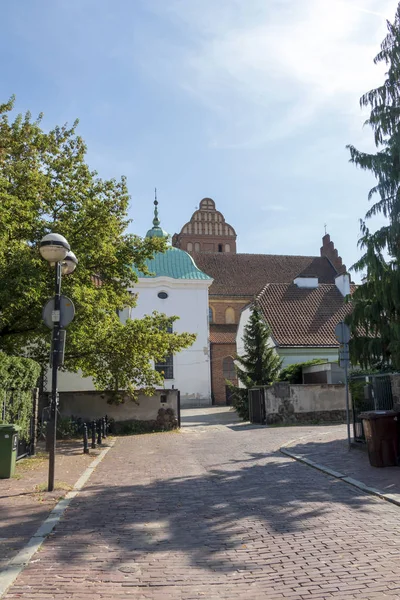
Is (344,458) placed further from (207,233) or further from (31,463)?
(207,233)

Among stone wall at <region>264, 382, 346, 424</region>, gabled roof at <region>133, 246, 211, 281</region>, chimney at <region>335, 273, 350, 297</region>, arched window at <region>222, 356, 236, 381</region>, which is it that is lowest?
stone wall at <region>264, 382, 346, 424</region>

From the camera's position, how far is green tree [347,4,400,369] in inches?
532

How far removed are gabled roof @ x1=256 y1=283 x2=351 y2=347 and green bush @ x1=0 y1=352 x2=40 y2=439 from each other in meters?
19.5

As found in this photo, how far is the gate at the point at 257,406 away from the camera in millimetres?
22719

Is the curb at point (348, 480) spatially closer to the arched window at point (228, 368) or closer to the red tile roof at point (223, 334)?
the arched window at point (228, 368)

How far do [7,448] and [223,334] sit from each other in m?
39.3

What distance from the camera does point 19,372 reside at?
42.9 ft

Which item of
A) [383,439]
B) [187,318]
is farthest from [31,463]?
[187,318]

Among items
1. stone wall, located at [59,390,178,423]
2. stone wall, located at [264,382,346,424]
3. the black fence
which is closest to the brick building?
stone wall, located at [264,382,346,424]

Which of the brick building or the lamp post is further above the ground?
the brick building

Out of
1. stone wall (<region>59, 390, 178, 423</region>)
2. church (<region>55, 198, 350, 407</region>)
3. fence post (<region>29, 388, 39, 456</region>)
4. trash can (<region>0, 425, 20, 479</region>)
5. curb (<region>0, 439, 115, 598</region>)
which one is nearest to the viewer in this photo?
curb (<region>0, 439, 115, 598</region>)

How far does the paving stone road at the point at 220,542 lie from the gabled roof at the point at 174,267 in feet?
106

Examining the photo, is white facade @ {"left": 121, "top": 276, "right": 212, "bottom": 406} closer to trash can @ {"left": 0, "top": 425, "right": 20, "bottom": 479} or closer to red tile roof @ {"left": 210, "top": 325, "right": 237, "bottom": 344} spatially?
red tile roof @ {"left": 210, "top": 325, "right": 237, "bottom": 344}

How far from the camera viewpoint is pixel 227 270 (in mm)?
55812
